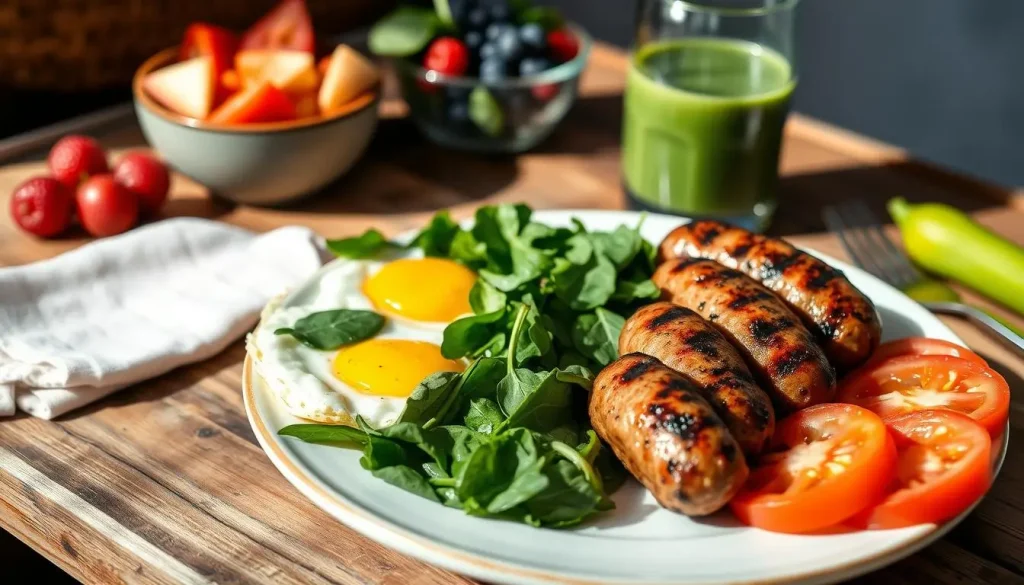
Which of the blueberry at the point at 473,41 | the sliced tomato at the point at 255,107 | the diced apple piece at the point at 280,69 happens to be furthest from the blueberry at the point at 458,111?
the sliced tomato at the point at 255,107

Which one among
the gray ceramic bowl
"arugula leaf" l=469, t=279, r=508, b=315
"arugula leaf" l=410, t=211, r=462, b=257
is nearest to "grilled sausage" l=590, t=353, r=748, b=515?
"arugula leaf" l=469, t=279, r=508, b=315

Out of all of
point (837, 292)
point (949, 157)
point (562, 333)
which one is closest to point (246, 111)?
point (562, 333)

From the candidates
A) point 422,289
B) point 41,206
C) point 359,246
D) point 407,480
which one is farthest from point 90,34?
point 407,480

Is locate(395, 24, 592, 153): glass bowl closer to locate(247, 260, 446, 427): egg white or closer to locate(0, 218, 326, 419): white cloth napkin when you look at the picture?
locate(0, 218, 326, 419): white cloth napkin

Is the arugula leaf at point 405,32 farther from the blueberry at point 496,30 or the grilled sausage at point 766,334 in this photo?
the grilled sausage at point 766,334

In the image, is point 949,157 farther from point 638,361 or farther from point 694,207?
point 638,361

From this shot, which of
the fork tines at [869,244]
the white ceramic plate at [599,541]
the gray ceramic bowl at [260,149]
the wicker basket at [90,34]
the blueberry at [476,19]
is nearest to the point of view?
the white ceramic plate at [599,541]

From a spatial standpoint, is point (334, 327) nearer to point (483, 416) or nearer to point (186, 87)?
point (483, 416)
